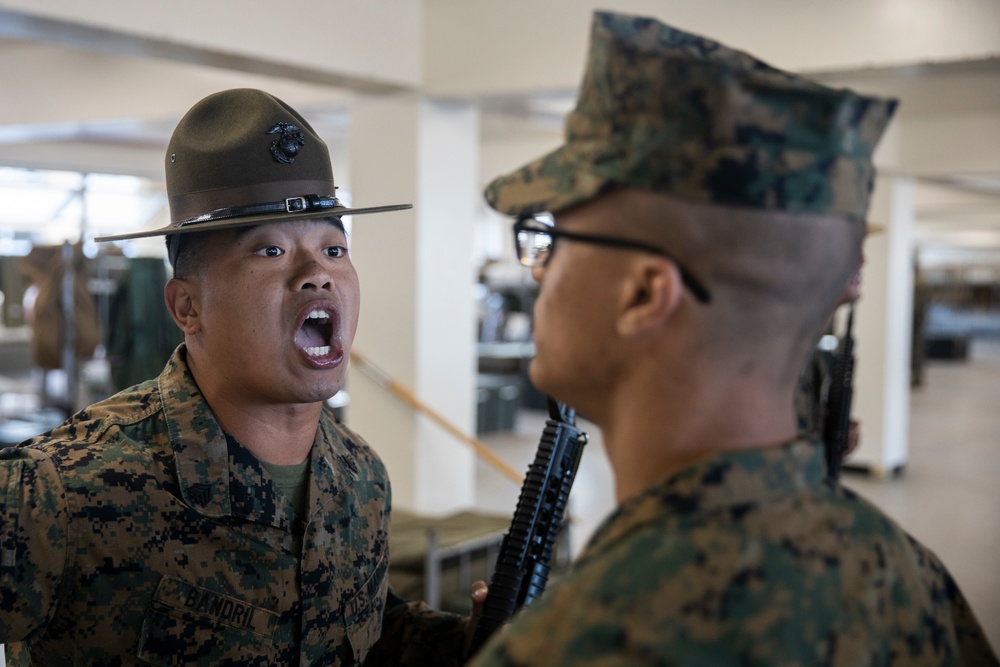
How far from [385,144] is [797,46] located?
2.62 m

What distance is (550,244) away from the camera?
1.03 m

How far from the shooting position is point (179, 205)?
162 centimetres

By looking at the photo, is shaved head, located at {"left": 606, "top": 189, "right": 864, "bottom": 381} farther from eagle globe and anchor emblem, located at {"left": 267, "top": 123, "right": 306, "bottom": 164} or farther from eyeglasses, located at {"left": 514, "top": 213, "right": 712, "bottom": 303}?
eagle globe and anchor emblem, located at {"left": 267, "top": 123, "right": 306, "bottom": 164}

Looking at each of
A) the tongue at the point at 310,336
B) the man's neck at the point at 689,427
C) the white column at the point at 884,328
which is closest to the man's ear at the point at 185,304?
the tongue at the point at 310,336

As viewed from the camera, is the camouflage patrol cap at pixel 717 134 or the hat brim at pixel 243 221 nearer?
the camouflage patrol cap at pixel 717 134

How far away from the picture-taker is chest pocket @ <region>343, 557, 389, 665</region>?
1652mm

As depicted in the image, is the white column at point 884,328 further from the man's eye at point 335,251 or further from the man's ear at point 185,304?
the man's ear at point 185,304

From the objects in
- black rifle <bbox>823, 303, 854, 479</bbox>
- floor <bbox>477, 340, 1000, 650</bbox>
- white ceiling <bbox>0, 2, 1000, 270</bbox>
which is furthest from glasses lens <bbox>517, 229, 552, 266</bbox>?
white ceiling <bbox>0, 2, 1000, 270</bbox>

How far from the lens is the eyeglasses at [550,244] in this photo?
0.90 metres

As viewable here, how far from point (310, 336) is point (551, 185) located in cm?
77

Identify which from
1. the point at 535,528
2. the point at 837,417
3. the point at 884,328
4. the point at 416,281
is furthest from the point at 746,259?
the point at 884,328

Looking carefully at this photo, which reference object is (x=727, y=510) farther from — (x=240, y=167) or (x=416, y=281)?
(x=416, y=281)

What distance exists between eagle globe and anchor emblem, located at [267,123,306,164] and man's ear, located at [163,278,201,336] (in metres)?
0.27

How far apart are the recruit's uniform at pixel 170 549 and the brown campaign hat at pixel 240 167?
289 mm
